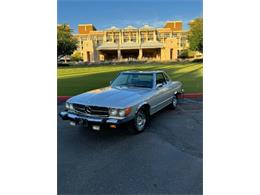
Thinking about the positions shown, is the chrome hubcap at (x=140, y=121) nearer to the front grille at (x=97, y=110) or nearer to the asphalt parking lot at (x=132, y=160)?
the asphalt parking lot at (x=132, y=160)

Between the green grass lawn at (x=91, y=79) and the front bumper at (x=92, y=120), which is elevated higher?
the green grass lawn at (x=91, y=79)

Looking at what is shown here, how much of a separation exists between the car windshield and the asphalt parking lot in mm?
1002

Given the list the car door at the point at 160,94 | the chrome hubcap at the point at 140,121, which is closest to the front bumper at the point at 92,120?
the chrome hubcap at the point at 140,121

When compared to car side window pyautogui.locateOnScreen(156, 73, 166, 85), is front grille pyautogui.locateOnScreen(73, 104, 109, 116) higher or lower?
lower

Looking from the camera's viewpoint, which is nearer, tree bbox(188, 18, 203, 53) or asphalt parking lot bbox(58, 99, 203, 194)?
asphalt parking lot bbox(58, 99, 203, 194)

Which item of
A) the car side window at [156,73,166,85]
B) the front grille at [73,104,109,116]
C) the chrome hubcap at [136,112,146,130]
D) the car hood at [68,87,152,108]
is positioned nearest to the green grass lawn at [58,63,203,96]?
the car side window at [156,73,166,85]

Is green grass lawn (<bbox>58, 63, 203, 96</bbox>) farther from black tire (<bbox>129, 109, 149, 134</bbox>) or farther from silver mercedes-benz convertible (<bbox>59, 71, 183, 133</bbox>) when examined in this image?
black tire (<bbox>129, 109, 149, 134</bbox>)

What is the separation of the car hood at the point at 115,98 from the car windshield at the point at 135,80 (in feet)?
1.20

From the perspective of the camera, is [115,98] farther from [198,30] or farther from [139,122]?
[198,30]

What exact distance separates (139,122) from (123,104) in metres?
0.66

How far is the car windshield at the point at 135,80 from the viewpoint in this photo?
4.54 meters

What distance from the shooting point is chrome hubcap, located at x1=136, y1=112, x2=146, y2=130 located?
3.77 metres
